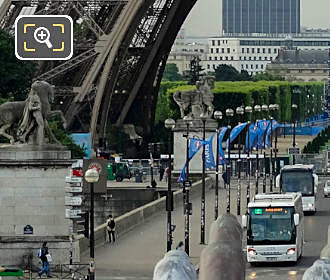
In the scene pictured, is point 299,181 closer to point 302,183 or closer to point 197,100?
point 302,183

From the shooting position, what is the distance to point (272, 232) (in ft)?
110

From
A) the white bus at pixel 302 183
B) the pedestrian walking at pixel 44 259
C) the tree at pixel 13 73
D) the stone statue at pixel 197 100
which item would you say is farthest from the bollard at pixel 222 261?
the tree at pixel 13 73

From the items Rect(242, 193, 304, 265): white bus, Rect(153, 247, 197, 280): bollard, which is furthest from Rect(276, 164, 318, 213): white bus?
Rect(153, 247, 197, 280): bollard

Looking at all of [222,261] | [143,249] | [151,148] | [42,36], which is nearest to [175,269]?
[222,261]

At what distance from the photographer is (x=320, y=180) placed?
259 feet

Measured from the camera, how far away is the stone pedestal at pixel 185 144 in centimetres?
6525

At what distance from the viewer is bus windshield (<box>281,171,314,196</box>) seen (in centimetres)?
5094

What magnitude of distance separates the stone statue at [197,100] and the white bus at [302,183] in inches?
627

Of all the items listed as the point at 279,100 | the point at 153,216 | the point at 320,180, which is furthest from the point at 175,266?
the point at 279,100

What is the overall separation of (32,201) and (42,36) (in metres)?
8.08

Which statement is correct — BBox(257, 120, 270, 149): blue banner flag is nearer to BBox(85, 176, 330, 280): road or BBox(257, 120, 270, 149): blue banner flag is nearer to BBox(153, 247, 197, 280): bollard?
BBox(85, 176, 330, 280): road

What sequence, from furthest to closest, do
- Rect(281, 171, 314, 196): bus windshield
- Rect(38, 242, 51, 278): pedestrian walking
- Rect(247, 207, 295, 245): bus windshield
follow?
1. Rect(281, 171, 314, 196): bus windshield
2. Rect(247, 207, 295, 245): bus windshield
3. Rect(38, 242, 51, 278): pedestrian walking

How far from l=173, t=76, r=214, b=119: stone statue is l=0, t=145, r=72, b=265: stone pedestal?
35.6 m

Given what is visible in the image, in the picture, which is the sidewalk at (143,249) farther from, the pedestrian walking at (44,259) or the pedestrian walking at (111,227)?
the pedestrian walking at (44,259)
